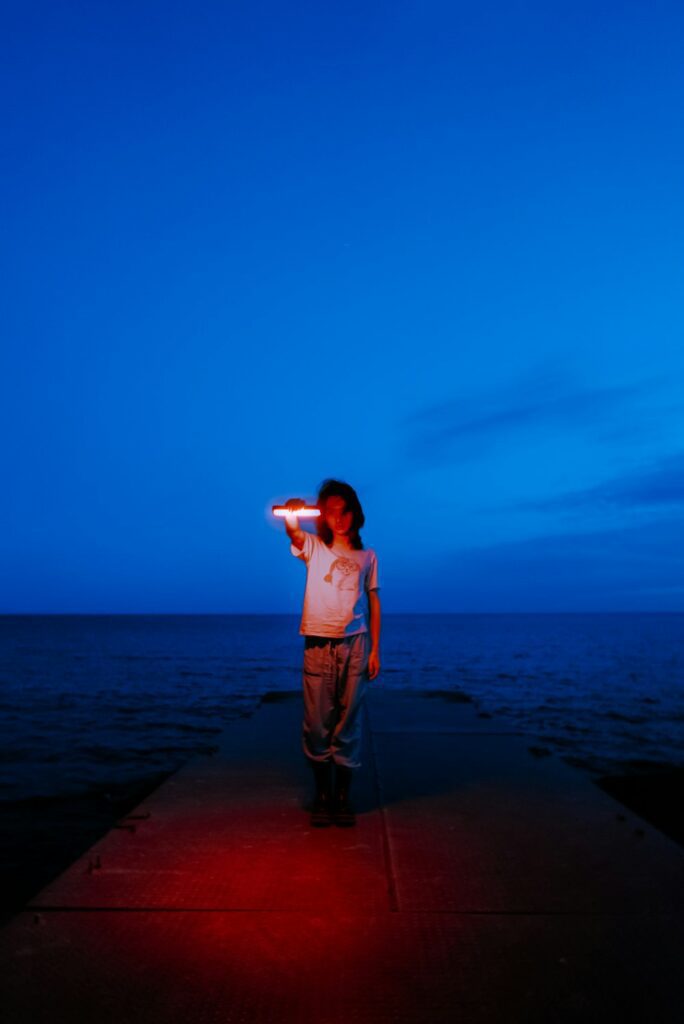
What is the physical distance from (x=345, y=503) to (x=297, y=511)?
42 centimetres

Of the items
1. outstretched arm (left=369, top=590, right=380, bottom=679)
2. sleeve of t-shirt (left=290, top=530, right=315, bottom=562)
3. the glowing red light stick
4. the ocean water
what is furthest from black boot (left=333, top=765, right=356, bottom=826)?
the ocean water

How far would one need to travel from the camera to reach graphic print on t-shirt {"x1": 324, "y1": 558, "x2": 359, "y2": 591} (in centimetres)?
455

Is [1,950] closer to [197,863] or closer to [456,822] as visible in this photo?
[197,863]

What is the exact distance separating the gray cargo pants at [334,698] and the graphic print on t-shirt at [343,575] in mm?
331

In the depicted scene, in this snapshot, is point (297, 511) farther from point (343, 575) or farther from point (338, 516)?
point (343, 575)

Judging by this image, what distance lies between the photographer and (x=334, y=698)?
4527mm

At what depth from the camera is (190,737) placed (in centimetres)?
1327

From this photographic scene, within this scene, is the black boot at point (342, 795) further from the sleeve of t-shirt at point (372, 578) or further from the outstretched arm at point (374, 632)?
the sleeve of t-shirt at point (372, 578)

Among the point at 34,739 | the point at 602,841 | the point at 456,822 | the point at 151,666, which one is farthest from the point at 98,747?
the point at 151,666

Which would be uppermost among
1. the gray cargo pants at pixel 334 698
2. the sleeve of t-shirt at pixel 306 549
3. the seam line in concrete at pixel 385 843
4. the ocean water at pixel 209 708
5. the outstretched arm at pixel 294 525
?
→ the outstretched arm at pixel 294 525

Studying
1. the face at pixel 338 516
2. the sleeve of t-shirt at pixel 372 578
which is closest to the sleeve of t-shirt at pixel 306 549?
the face at pixel 338 516

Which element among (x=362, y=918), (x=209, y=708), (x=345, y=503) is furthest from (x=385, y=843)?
(x=209, y=708)

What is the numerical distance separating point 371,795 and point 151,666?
1144 inches

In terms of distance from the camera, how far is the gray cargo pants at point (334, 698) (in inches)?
176
